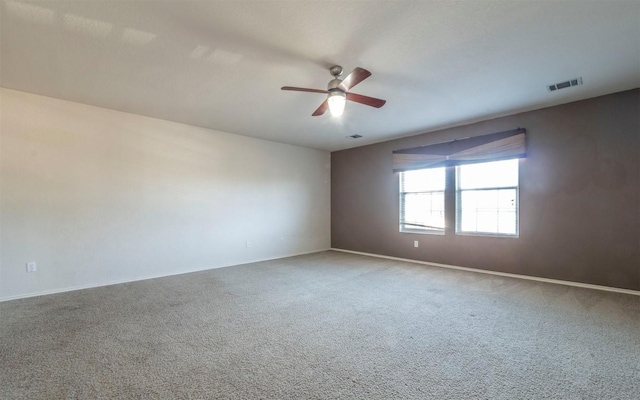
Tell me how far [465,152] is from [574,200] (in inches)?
63.2

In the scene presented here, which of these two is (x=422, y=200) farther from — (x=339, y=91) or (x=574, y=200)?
(x=339, y=91)

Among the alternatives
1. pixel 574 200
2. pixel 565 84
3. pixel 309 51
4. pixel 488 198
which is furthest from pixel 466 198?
pixel 309 51

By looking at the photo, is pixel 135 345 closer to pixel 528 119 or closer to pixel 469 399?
pixel 469 399

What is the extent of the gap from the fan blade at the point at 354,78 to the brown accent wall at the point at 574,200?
10.2ft

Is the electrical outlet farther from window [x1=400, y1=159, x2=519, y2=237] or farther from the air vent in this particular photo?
the air vent

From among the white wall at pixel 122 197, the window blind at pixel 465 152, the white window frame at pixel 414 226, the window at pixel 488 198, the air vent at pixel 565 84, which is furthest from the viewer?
the white window frame at pixel 414 226

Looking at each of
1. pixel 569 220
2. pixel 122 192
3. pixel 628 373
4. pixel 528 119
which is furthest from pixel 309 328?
pixel 528 119

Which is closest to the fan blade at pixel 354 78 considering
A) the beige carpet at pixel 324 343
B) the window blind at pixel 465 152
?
the beige carpet at pixel 324 343

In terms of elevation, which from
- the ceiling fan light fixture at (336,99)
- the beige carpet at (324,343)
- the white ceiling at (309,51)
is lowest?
the beige carpet at (324,343)

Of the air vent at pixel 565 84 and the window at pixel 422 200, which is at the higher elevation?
the air vent at pixel 565 84

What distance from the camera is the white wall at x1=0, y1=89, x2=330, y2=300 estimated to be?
346 cm

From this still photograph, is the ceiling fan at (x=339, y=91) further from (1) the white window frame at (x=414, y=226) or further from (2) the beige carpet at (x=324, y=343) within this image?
(1) the white window frame at (x=414, y=226)

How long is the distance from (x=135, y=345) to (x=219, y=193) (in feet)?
10.5

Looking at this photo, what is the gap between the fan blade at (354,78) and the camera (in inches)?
94.0
